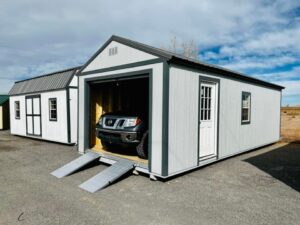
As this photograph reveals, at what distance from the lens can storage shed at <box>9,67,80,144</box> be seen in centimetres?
991

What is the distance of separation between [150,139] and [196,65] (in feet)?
7.31

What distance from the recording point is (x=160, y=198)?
4.00 meters

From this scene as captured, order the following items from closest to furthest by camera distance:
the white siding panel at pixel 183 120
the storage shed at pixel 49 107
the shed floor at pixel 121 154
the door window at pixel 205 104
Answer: the white siding panel at pixel 183 120, the shed floor at pixel 121 154, the door window at pixel 205 104, the storage shed at pixel 49 107

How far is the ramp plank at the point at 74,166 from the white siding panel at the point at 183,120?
245 centimetres

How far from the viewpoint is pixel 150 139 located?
16.5 ft

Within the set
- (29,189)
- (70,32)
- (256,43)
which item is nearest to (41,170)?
(29,189)

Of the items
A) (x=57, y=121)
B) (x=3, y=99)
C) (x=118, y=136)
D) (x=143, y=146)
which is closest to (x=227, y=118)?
(x=143, y=146)

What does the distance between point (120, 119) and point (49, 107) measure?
6.38m

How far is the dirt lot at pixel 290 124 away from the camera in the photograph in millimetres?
11641

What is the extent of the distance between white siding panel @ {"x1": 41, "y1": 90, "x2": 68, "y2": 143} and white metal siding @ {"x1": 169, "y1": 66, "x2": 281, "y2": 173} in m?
6.58

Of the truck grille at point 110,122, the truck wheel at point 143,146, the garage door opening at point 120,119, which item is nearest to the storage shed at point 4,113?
the garage door opening at point 120,119

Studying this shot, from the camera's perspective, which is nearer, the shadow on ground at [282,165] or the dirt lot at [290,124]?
the shadow on ground at [282,165]

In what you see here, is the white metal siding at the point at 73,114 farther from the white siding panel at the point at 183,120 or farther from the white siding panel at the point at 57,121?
the white siding panel at the point at 183,120

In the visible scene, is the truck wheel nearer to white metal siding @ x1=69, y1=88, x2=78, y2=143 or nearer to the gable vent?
the gable vent
